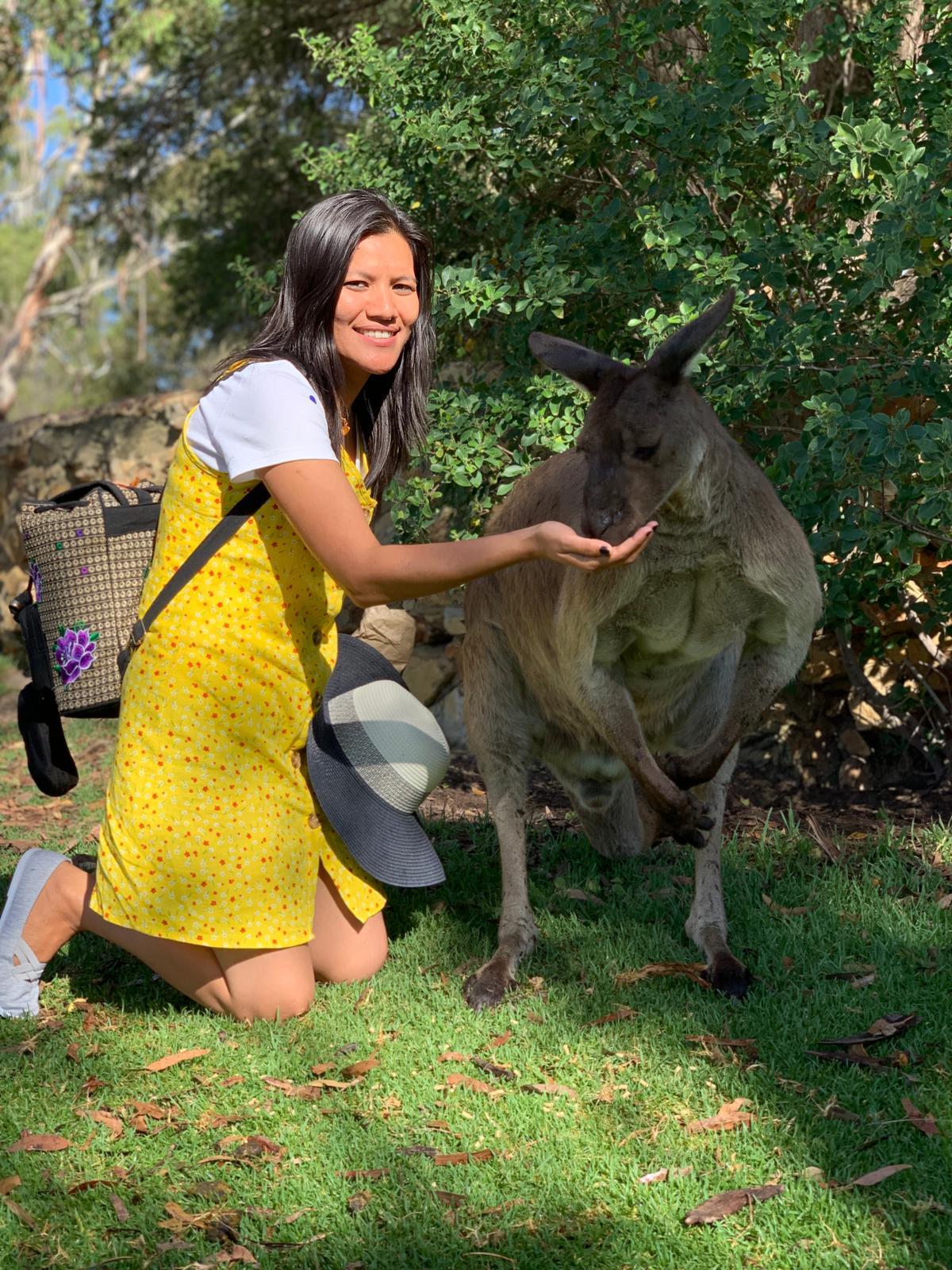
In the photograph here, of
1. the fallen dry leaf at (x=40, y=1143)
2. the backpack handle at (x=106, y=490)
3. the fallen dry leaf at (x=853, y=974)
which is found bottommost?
the fallen dry leaf at (x=853, y=974)

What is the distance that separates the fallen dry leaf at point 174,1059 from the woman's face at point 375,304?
170cm

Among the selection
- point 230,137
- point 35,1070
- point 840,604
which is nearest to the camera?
point 35,1070

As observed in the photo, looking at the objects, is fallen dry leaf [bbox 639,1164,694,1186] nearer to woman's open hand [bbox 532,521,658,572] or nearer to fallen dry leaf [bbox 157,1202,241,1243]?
fallen dry leaf [bbox 157,1202,241,1243]

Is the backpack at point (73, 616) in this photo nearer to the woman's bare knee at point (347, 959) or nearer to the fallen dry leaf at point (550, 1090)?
the woman's bare knee at point (347, 959)

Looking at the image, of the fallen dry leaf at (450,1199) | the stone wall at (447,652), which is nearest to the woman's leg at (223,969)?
the fallen dry leaf at (450,1199)

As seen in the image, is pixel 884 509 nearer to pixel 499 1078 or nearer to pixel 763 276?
pixel 763 276

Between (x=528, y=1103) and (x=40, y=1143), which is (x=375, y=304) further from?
(x=40, y=1143)

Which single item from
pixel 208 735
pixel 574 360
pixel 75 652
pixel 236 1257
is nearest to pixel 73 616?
pixel 75 652

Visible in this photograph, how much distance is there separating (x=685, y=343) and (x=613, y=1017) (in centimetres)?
160

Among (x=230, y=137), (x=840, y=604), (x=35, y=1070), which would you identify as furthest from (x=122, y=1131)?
(x=230, y=137)

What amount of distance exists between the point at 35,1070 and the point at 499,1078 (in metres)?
1.09

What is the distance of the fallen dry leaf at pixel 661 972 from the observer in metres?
3.53

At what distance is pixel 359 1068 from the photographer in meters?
3.14

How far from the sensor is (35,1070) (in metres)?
3.21
